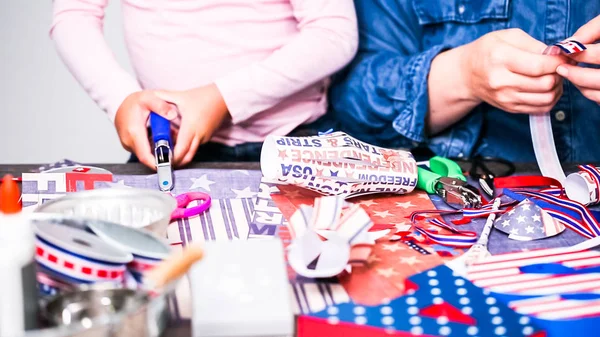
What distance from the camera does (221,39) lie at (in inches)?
A: 40.8

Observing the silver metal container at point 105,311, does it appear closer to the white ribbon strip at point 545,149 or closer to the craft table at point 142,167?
the craft table at point 142,167

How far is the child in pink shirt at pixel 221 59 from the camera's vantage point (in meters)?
0.98

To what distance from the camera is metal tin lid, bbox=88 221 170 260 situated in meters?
0.53

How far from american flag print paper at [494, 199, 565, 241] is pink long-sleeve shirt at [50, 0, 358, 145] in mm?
390

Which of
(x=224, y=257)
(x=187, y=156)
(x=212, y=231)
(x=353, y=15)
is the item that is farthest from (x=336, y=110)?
(x=224, y=257)

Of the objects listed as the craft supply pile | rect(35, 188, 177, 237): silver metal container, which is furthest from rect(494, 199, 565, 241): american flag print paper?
rect(35, 188, 177, 237): silver metal container

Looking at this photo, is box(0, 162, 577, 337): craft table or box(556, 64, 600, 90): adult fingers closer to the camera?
box(556, 64, 600, 90): adult fingers

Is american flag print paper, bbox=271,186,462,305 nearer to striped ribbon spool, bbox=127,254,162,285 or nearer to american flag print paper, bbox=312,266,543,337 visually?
american flag print paper, bbox=312,266,543,337

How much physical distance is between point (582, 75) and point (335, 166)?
298 mm

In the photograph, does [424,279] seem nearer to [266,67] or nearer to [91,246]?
[91,246]

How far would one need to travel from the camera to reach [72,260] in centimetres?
50

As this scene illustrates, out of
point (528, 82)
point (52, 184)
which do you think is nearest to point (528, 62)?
point (528, 82)

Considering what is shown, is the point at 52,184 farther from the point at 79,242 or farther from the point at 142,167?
the point at 79,242

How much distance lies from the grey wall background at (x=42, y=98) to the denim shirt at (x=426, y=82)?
861mm
